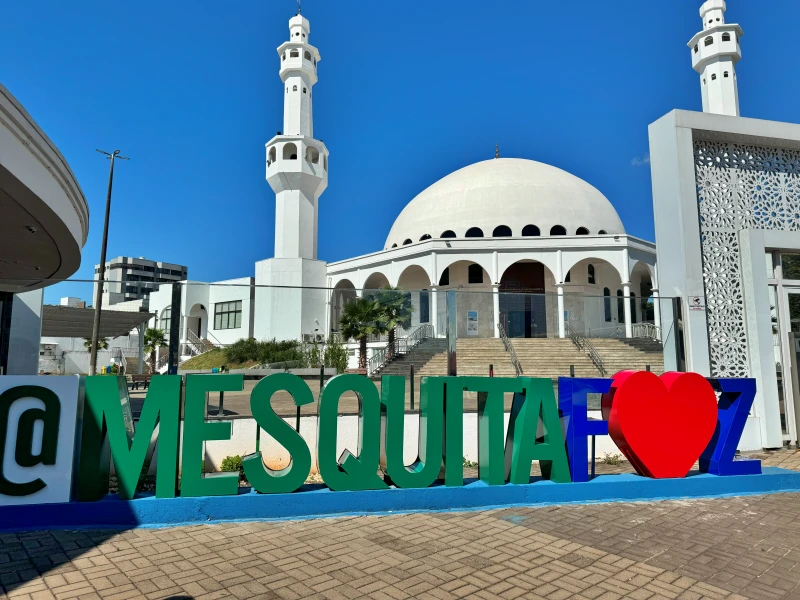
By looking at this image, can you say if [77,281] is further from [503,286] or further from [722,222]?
[503,286]

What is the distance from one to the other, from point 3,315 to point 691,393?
8.43m

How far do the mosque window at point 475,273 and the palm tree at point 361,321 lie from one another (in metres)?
28.7

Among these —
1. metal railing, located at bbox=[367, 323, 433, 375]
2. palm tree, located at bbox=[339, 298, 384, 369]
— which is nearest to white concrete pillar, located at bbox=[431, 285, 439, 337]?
metal railing, located at bbox=[367, 323, 433, 375]

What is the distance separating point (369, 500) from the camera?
20.9 ft

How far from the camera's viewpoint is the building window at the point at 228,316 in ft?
27.6

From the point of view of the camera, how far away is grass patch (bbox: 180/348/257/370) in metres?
7.15

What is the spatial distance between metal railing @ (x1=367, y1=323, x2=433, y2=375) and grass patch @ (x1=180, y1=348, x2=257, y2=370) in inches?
64.2

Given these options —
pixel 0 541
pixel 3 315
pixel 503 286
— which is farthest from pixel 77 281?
pixel 503 286

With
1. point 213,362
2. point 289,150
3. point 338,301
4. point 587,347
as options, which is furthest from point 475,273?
point 213,362

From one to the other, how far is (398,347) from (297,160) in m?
30.3

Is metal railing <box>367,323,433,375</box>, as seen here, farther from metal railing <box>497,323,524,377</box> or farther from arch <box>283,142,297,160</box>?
arch <box>283,142,297,160</box>

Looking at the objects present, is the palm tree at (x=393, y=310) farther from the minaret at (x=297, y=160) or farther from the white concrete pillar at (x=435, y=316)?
the minaret at (x=297, y=160)

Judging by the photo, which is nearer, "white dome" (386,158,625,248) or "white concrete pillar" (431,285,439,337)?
"white concrete pillar" (431,285,439,337)

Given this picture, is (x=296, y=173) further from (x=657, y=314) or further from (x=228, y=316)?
(x=657, y=314)
